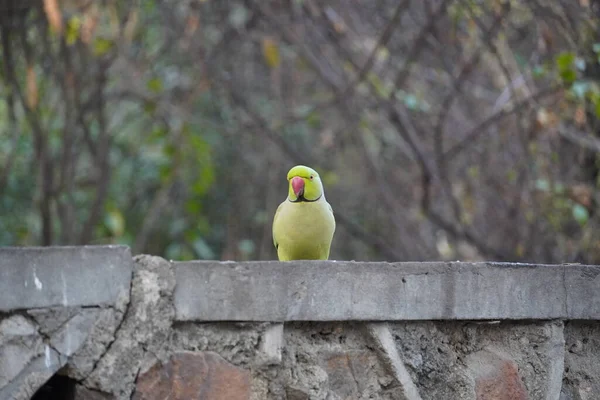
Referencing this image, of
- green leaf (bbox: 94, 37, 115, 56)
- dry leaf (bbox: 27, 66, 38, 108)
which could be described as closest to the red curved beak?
dry leaf (bbox: 27, 66, 38, 108)

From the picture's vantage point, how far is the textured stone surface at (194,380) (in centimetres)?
232

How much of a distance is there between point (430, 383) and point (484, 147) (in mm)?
5409

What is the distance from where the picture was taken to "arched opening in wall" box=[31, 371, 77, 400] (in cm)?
233

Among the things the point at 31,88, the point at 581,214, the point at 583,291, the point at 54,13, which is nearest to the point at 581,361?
the point at 583,291

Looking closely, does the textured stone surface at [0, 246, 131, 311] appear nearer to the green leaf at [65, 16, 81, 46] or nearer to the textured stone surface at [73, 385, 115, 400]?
the textured stone surface at [73, 385, 115, 400]

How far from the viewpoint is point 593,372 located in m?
2.86

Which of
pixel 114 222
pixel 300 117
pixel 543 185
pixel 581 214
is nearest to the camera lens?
pixel 581 214

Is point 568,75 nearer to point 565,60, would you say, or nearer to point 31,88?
point 565,60

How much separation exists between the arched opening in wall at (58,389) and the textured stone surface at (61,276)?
0.19 metres

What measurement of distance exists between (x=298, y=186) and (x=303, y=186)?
2 centimetres

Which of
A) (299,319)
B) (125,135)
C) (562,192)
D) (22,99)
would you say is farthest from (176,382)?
Result: (125,135)

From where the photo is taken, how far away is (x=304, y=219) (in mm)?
2883

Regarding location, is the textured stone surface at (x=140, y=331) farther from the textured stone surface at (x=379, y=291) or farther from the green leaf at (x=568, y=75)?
the green leaf at (x=568, y=75)

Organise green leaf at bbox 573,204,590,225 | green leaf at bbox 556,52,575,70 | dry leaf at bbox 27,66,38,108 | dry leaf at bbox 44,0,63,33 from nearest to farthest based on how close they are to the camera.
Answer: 1. green leaf at bbox 556,52,575,70
2. green leaf at bbox 573,204,590,225
3. dry leaf at bbox 44,0,63,33
4. dry leaf at bbox 27,66,38,108
